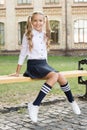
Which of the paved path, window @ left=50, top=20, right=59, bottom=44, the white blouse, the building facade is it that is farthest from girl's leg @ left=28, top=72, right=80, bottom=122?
window @ left=50, top=20, right=59, bottom=44

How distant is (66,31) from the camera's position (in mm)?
34312

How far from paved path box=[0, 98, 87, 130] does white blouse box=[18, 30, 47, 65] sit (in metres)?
0.87

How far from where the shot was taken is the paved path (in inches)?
224

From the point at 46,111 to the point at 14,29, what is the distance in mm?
28578

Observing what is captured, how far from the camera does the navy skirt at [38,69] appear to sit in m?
6.14

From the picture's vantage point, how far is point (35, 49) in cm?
632

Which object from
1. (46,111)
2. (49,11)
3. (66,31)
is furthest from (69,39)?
(46,111)

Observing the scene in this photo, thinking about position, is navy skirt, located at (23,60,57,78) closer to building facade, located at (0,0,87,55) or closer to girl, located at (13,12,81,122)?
girl, located at (13,12,81,122)

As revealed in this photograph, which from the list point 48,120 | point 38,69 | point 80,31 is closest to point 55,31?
point 80,31

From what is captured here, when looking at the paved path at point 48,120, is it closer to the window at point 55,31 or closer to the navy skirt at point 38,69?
the navy skirt at point 38,69

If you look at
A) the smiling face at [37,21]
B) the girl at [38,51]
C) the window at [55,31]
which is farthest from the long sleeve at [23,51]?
the window at [55,31]

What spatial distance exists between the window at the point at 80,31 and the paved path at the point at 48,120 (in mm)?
27543

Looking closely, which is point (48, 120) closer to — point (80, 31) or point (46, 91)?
point (46, 91)

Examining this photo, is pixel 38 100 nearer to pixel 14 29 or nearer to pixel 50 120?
pixel 50 120
